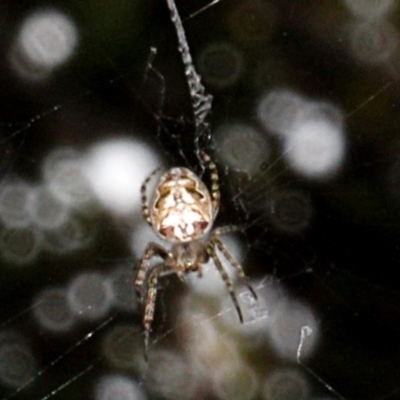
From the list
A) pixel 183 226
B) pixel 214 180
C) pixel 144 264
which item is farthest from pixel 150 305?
pixel 214 180

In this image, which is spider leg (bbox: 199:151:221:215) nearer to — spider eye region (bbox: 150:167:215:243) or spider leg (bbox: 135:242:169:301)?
spider eye region (bbox: 150:167:215:243)

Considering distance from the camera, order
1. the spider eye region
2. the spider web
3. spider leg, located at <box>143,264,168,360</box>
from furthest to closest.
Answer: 1. the spider web
2. spider leg, located at <box>143,264,168,360</box>
3. the spider eye region

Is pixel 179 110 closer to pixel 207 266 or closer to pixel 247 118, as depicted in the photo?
pixel 247 118

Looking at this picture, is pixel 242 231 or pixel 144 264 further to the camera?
pixel 242 231

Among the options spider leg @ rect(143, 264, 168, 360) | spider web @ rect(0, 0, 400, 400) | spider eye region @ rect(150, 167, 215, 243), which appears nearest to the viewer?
spider eye region @ rect(150, 167, 215, 243)

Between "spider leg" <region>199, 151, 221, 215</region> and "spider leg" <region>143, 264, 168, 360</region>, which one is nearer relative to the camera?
"spider leg" <region>199, 151, 221, 215</region>

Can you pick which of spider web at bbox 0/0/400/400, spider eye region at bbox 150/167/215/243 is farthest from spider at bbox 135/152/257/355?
spider web at bbox 0/0/400/400

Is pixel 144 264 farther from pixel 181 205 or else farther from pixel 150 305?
pixel 181 205
